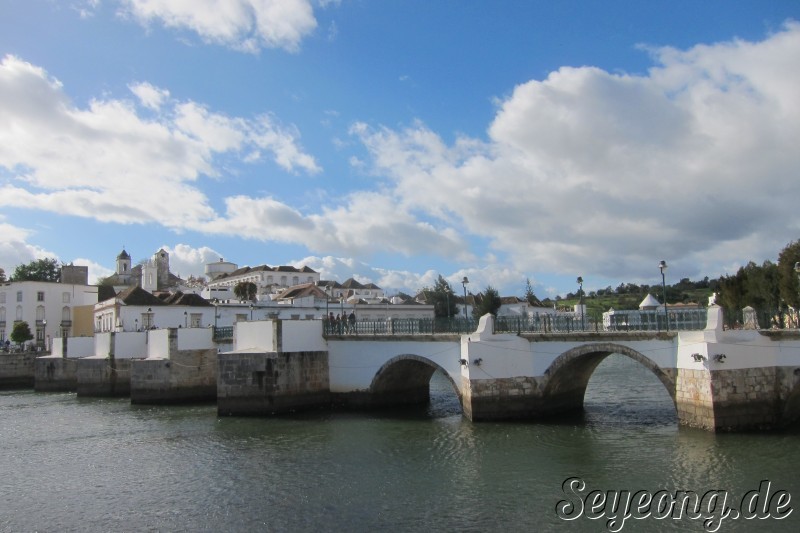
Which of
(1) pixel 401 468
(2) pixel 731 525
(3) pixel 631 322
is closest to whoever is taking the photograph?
(2) pixel 731 525

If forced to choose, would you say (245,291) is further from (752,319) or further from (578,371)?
(752,319)

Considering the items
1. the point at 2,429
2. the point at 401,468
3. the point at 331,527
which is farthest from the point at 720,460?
the point at 2,429

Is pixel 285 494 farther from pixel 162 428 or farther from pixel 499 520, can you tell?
pixel 162 428

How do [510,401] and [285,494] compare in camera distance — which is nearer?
[285,494]

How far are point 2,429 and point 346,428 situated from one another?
1509 cm

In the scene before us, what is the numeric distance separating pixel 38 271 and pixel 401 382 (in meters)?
68.6

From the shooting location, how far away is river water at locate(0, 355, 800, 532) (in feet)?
41.6

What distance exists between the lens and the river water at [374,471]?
12.7 metres

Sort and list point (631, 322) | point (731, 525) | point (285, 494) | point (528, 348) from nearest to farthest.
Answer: point (731, 525)
point (285, 494)
point (631, 322)
point (528, 348)

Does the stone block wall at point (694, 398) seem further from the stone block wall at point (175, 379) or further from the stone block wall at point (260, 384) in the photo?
the stone block wall at point (175, 379)

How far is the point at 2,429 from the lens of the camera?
25734 millimetres

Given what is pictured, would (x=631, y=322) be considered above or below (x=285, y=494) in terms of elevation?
above
